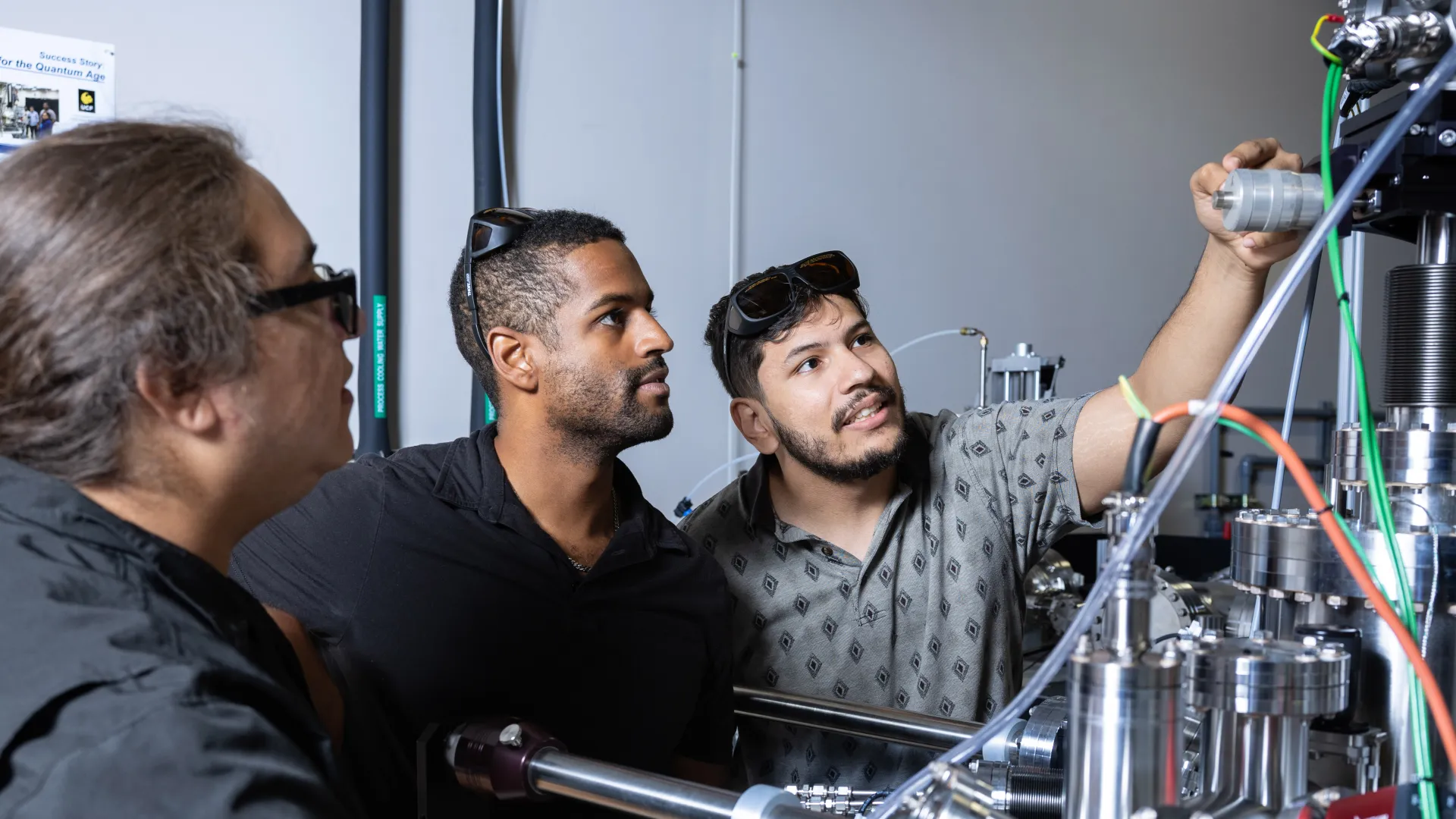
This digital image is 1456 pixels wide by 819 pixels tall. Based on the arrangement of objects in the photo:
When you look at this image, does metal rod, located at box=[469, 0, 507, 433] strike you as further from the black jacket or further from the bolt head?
the black jacket

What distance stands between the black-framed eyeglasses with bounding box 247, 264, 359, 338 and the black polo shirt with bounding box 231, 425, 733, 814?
1.64 ft

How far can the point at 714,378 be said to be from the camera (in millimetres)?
2736

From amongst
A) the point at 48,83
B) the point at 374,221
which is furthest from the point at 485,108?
the point at 48,83

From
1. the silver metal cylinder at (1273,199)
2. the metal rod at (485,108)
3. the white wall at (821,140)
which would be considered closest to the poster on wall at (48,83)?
the white wall at (821,140)

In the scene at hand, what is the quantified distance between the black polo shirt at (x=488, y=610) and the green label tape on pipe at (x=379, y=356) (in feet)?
2.28

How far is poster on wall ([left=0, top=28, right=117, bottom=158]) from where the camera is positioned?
73.7 inches

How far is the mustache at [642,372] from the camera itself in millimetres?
1622

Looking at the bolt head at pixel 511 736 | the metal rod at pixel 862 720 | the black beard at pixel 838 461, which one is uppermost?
the black beard at pixel 838 461

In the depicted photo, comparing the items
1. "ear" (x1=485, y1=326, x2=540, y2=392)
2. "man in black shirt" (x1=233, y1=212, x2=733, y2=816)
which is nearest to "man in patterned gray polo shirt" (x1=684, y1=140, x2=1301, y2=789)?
"man in black shirt" (x1=233, y1=212, x2=733, y2=816)

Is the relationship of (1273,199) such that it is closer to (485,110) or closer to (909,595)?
(909,595)

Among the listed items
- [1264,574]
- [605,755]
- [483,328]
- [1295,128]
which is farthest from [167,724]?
[1295,128]

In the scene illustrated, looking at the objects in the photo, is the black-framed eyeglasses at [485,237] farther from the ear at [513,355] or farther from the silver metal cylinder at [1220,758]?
the silver metal cylinder at [1220,758]

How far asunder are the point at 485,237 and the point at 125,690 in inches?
47.4

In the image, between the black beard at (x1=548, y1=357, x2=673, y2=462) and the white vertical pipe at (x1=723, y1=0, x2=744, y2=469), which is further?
the white vertical pipe at (x1=723, y1=0, x2=744, y2=469)
